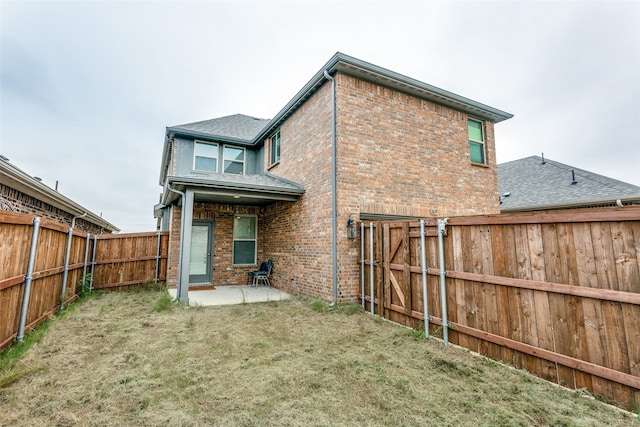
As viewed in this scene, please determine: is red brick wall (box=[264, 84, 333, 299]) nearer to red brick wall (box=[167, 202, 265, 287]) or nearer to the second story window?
red brick wall (box=[167, 202, 265, 287])

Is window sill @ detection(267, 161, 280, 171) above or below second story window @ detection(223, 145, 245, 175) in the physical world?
below

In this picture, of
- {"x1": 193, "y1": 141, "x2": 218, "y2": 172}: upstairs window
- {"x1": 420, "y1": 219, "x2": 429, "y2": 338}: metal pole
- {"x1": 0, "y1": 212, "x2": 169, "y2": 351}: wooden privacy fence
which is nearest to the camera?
{"x1": 0, "y1": 212, "x2": 169, "y2": 351}: wooden privacy fence

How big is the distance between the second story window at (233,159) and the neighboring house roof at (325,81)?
1.35 feet

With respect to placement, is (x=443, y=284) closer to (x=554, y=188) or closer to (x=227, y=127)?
(x=554, y=188)

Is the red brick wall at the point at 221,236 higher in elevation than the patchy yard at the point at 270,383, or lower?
higher

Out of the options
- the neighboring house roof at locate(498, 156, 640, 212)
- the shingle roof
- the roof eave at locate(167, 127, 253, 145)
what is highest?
the shingle roof

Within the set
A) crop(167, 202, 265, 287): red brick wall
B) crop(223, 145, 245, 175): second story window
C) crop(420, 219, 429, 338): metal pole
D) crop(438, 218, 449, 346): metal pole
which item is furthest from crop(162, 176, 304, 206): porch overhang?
crop(438, 218, 449, 346): metal pole

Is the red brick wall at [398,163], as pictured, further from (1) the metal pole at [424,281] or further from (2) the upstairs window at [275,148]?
(2) the upstairs window at [275,148]

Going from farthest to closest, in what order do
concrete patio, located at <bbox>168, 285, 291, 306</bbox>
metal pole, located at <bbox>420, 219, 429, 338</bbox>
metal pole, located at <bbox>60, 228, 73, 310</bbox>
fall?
concrete patio, located at <bbox>168, 285, 291, 306</bbox> → metal pole, located at <bbox>60, 228, 73, 310</bbox> → metal pole, located at <bbox>420, 219, 429, 338</bbox>

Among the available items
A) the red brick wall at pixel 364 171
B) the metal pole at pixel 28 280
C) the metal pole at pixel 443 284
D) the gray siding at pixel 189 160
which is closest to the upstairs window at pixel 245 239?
the red brick wall at pixel 364 171

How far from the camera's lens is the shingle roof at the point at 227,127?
10.3 metres

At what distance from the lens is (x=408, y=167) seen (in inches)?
286

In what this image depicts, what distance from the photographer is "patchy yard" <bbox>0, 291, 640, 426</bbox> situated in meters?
2.33

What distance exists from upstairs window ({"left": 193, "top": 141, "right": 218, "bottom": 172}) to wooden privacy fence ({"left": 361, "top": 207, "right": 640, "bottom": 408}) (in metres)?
Answer: 8.38
